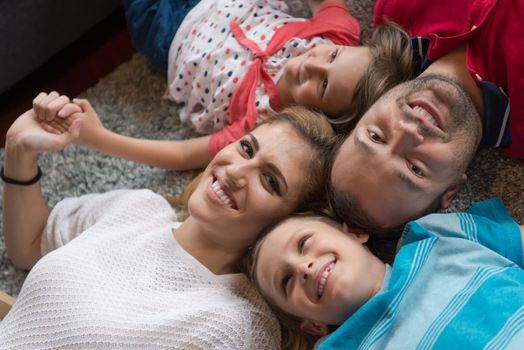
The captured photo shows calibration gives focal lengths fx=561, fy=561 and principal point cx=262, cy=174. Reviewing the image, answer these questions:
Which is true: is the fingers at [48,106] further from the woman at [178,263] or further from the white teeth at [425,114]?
the white teeth at [425,114]

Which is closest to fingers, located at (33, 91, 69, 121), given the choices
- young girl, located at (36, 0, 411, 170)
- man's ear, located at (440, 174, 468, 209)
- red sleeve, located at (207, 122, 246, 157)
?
young girl, located at (36, 0, 411, 170)

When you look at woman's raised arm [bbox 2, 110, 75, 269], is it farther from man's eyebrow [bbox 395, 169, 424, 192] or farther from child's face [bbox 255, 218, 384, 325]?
man's eyebrow [bbox 395, 169, 424, 192]

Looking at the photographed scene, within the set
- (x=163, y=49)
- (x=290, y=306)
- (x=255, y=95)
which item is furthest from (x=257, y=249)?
(x=163, y=49)

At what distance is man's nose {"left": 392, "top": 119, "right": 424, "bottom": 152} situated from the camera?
1.01 m

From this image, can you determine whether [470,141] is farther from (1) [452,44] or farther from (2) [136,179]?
(2) [136,179]

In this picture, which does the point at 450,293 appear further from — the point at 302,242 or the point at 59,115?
the point at 59,115

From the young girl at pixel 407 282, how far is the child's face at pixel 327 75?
30 centimetres

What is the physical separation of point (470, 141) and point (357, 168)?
228 mm

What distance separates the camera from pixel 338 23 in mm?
1358

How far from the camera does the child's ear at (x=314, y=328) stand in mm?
1079

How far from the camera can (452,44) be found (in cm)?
118

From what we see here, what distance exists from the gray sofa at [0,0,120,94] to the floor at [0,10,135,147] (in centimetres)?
12

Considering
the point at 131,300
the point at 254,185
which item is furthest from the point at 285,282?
the point at 131,300

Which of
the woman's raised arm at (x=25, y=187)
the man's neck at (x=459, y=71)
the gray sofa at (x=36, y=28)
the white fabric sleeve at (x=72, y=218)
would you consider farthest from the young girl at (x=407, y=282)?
the gray sofa at (x=36, y=28)
